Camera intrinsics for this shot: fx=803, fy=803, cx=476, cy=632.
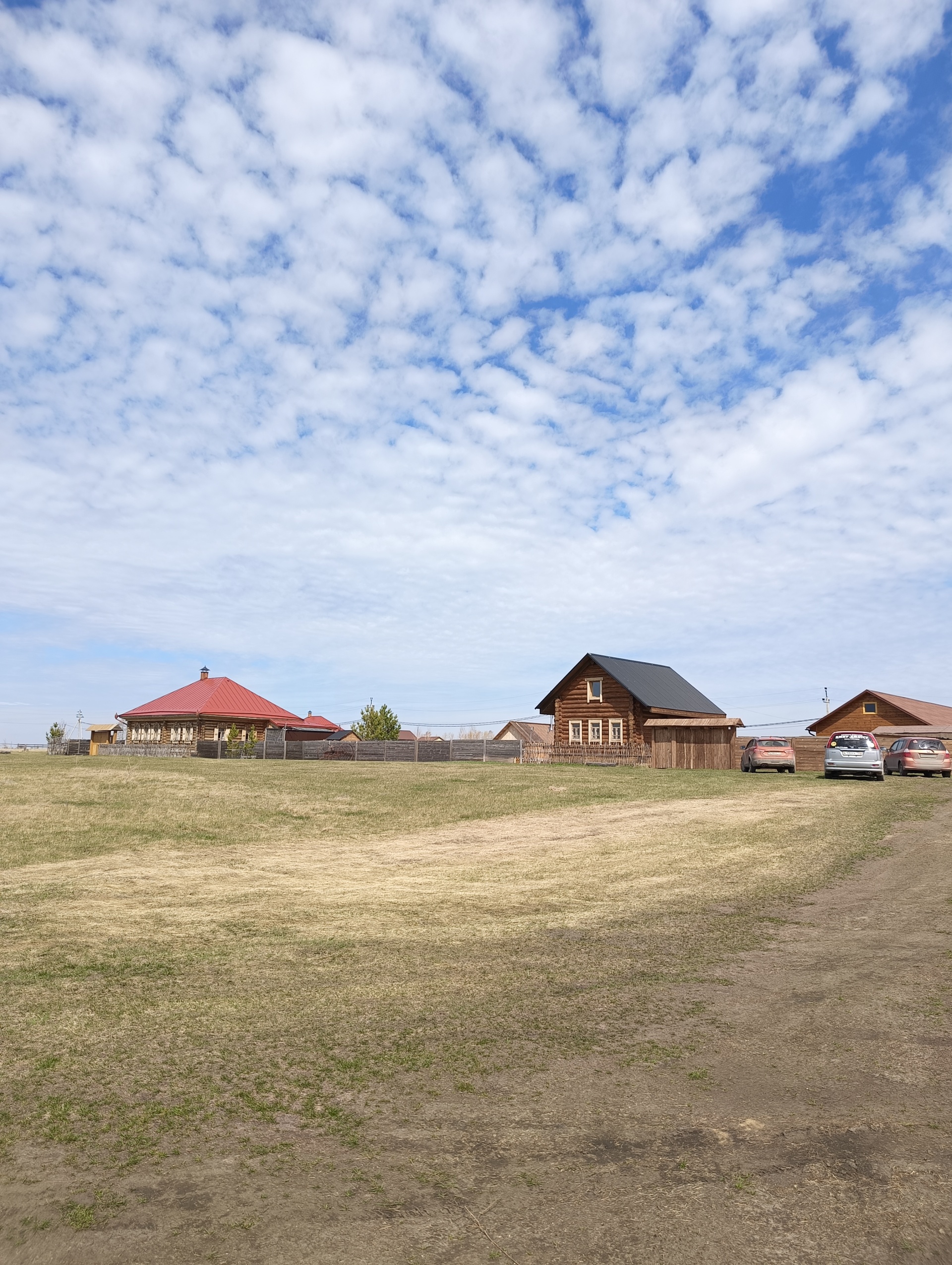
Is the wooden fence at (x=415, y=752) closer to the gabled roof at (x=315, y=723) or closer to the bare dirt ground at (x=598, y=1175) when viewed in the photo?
the gabled roof at (x=315, y=723)

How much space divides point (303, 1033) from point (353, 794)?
16.8 m

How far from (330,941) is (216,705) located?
203ft

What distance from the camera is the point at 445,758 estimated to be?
170 ft

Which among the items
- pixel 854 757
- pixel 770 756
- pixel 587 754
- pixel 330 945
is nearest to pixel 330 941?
pixel 330 945

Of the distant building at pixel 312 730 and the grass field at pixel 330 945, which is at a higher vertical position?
the distant building at pixel 312 730

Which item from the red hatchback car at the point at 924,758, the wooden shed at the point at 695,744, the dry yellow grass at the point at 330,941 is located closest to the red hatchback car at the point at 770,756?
the red hatchback car at the point at 924,758

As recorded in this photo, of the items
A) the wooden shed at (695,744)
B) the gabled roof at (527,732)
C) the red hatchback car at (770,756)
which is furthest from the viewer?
the gabled roof at (527,732)

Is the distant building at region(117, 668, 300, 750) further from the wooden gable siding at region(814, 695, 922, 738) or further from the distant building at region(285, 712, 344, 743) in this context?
the wooden gable siding at region(814, 695, 922, 738)

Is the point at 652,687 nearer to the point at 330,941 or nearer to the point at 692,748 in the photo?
the point at 692,748

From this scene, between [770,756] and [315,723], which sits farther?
[315,723]

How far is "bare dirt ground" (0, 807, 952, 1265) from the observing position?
Answer: 272 cm

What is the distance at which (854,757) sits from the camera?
26078 mm

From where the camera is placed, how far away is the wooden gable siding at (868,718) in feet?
185

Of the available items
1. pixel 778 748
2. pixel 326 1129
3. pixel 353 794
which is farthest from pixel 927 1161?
pixel 778 748
